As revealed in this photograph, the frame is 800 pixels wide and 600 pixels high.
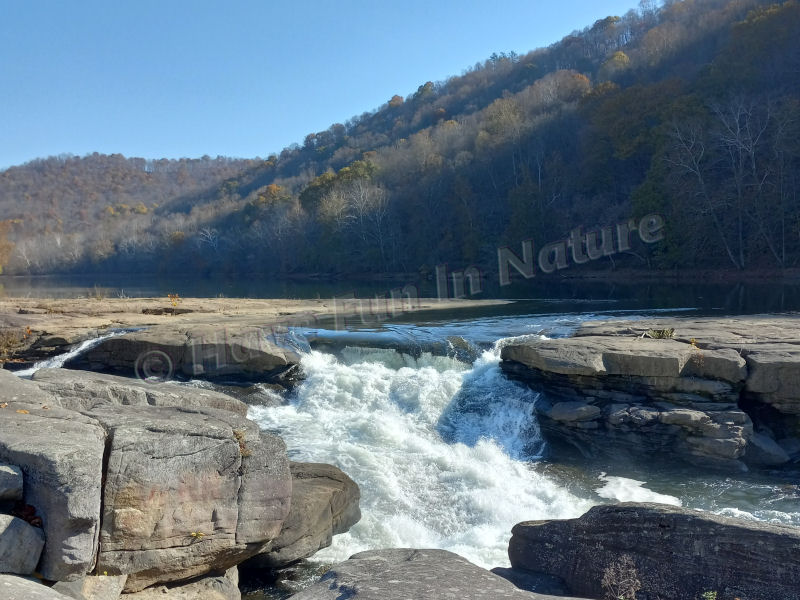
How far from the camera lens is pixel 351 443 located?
363 inches

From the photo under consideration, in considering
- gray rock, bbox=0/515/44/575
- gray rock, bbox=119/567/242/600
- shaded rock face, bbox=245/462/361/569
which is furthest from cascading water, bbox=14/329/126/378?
gray rock, bbox=0/515/44/575

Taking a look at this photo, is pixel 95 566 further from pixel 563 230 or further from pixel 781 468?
pixel 563 230

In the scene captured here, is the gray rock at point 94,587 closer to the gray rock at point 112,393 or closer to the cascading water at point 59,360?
the gray rock at point 112,393

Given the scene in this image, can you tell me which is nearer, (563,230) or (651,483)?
(651,483)

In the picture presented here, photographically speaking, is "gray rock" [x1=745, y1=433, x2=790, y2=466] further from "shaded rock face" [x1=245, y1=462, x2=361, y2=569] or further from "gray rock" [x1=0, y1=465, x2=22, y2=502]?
"gray rock" [x1=0, y1=465, x2=22, y2=502]

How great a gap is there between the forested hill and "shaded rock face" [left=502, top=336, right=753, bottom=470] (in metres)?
20.9

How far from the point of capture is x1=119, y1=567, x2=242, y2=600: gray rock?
5.22 metres

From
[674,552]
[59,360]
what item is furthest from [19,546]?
[59,360]

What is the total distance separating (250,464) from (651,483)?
561 cm

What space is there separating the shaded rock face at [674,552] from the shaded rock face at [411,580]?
897mm

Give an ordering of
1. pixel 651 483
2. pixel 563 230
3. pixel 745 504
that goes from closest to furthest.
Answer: pixel 745 504, pixel 651 483, pixel 563 230

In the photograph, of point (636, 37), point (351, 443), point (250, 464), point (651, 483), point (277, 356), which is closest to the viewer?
point (250, 464)

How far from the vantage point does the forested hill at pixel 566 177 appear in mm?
28750

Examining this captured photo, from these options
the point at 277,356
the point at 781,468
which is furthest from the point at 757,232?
the point at 277,356
